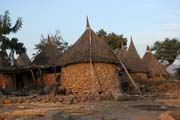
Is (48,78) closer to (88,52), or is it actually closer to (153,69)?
(88,52)

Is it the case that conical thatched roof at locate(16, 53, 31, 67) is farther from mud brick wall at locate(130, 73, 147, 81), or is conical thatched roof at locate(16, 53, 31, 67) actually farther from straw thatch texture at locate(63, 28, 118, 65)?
mud brick wall at locate(130, 73, 147, 81)

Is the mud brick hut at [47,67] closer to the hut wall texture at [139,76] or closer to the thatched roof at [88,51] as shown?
the thatched roof at [88,51]

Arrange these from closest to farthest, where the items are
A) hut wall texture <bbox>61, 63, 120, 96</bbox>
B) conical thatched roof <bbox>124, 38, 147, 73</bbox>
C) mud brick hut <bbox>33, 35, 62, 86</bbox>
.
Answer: hut wall texture <bbox>61, 63, 120, 96</bbox>
mud brick hut <bbox>33, 35, 62, 86</bbox>
conical thatched roof <bbox>124, 38, 147, 73</bbox>

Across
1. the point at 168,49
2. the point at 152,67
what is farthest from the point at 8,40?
the point at 168,49

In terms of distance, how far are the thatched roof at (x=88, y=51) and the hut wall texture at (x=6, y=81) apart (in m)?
6.35

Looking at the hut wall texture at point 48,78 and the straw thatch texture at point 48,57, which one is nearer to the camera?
the hut wall texture at point 48,78

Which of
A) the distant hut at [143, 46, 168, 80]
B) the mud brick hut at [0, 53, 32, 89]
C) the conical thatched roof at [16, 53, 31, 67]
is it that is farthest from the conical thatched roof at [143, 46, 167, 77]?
the mud brick hut at [0, 53, 32, 89]

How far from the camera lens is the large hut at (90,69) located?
23.1 metres

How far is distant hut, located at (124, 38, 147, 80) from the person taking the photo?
3369 centimetres

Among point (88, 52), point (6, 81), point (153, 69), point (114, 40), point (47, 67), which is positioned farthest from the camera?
point (114, 40)

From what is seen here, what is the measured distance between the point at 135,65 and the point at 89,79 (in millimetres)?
11857

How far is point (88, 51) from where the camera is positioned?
77.9 ft

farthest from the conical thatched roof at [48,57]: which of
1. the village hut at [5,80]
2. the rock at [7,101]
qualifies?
the rock at [7,101]

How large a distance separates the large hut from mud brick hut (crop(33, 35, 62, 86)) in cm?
276
